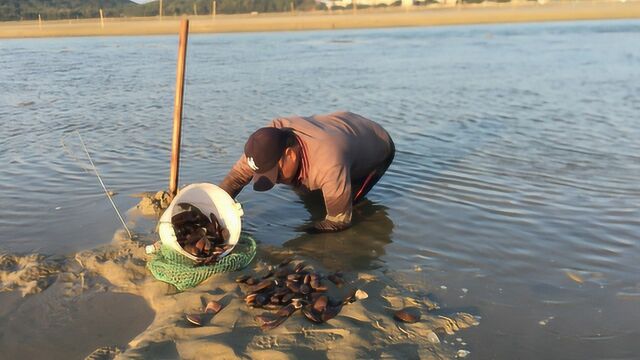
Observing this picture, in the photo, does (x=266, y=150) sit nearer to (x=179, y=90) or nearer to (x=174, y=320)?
(x=174, y=320)

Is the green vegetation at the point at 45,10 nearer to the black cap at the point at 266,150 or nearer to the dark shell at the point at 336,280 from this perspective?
the black cap at the point at 266,150

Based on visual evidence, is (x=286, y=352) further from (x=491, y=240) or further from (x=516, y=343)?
(x=491, y=240)

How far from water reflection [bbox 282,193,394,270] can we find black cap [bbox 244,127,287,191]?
104 centimetres

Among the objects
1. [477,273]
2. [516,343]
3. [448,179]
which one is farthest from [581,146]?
[516,343]

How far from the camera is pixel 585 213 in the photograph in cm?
605

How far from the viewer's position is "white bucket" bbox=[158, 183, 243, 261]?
14.8ft

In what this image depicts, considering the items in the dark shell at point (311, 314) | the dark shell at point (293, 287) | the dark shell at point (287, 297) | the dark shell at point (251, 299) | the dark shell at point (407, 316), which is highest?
the dark shell at point (293, 287)

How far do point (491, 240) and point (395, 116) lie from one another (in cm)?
628

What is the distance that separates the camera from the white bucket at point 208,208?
14.8 feet

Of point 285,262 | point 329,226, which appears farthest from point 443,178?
point 285,262

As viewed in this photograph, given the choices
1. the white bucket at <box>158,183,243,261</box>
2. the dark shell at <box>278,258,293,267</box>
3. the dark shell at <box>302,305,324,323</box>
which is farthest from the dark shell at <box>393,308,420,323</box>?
the white bucket at <box>158,183,243,261</box>

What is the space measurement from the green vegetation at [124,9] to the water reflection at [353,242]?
2872 inches

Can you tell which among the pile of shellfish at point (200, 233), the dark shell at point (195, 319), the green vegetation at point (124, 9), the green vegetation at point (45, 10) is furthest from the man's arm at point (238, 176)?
the green vegetation at point (45, 10)

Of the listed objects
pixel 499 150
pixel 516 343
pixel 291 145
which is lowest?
pixel 516 343
